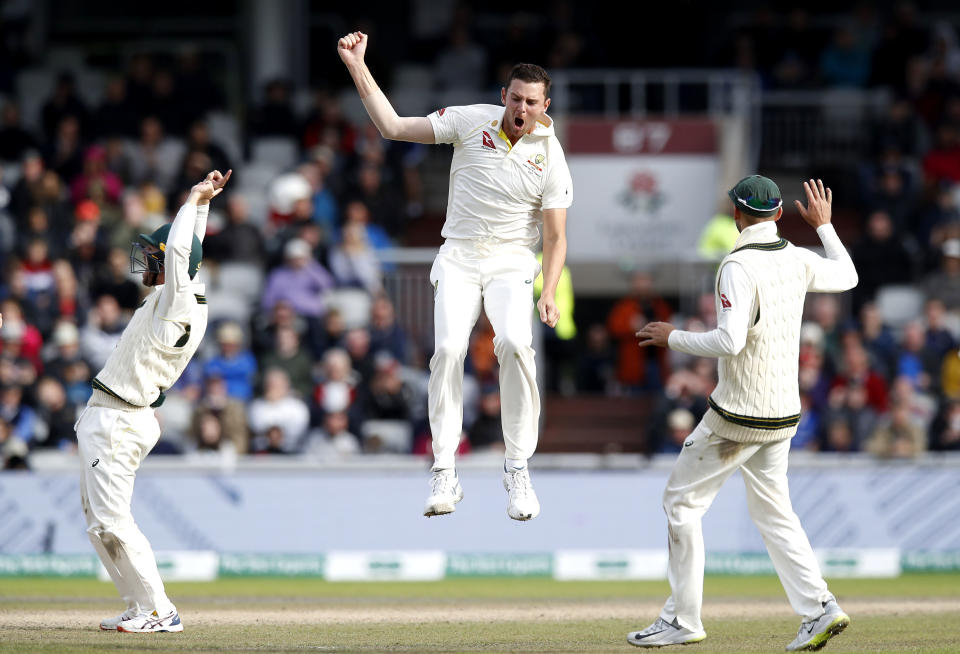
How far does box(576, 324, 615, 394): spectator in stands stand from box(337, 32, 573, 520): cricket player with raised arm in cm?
996

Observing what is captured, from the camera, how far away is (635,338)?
65.6 feet

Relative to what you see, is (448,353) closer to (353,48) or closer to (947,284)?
(353,48)

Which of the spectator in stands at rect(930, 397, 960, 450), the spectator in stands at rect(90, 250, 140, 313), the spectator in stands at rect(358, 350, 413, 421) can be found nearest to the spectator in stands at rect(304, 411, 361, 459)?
the spectator in stands at rect(358, 350, 413, 421)

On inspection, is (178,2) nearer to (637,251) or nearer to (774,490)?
(637,251)

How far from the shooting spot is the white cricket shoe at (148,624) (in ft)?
35.4

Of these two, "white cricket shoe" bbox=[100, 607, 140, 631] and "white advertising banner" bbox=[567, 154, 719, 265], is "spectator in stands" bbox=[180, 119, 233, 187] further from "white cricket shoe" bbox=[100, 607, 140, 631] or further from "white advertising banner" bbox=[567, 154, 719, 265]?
"white cricket shoe" bbox=[100, 607, 140, 631]

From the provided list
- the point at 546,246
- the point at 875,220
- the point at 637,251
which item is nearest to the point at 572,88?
the point at 637,251

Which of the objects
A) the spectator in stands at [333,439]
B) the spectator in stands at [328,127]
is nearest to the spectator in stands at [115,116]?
the spectator in stands at [328,127]

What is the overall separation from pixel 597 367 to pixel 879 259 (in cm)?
385

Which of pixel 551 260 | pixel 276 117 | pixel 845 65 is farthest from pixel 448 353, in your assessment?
pixel 845 65

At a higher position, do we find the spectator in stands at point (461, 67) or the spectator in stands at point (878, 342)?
the spectator in stands at point (461, 67)

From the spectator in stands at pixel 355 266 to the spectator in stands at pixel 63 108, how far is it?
18.1ft

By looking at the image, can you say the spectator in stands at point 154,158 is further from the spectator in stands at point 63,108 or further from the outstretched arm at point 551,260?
the outstretched arm at point 551,260

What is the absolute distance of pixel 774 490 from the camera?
Answer: 999 cm
